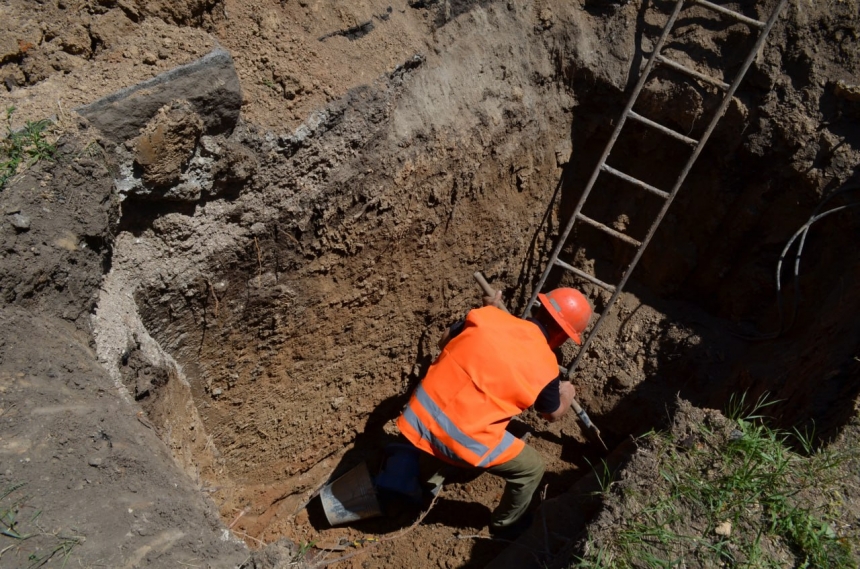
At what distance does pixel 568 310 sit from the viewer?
142 inches

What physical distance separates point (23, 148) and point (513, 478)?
3.02 metres

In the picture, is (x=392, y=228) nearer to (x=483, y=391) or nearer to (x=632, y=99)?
(x=483, y=391)

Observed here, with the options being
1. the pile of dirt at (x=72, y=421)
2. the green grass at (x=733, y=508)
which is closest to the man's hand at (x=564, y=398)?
the green grass at (x=733, y=508)

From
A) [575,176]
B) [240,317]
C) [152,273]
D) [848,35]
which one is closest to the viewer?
[152,273]

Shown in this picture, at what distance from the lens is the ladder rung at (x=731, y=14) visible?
3.92m

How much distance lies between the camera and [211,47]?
2838mm

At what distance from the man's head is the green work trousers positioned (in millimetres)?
725

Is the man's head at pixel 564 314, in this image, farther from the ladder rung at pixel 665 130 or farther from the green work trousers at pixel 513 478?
the ladder rung at pixel 665 130

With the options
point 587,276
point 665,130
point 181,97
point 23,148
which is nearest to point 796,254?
point 665,130

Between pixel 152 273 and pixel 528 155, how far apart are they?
8.61 ft

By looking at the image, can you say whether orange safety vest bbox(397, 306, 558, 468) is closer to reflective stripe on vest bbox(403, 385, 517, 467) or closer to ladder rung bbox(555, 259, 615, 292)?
reflective stripe on vest bbox(403, 385, 517, 467)

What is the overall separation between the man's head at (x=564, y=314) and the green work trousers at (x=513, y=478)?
28.5 inches

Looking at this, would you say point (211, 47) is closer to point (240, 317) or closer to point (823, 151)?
point (240, 317)

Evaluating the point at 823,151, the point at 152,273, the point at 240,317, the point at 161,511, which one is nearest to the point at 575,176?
the point at 823,151
